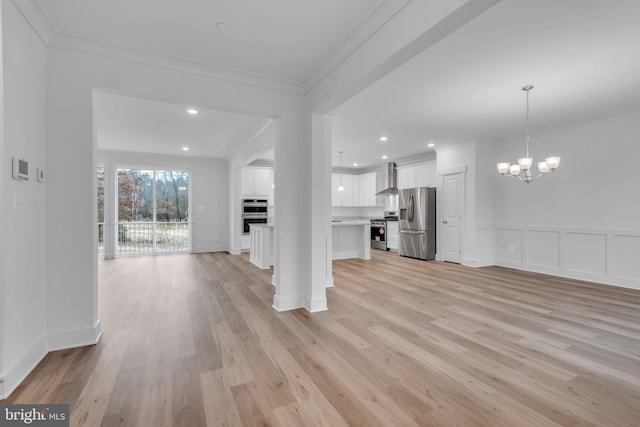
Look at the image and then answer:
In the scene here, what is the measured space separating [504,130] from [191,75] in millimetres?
5595

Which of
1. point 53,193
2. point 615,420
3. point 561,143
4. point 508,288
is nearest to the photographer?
point 615,420

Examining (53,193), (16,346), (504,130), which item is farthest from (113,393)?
(504,130)

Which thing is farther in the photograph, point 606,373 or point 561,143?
point 561,143

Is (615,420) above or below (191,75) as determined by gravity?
below

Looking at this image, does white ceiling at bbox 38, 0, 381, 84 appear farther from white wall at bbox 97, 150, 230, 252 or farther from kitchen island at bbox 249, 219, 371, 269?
white wall at bbox 97, 150, 230, 252

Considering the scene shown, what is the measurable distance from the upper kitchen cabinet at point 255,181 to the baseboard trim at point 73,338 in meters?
5.87

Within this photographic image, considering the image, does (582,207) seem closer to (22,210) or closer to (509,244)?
(509,244)

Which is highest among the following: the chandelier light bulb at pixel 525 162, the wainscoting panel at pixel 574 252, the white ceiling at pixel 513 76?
the white ceiling at pixel 513 76

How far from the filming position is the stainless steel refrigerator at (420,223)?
7180 mm

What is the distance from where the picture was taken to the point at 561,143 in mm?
5359

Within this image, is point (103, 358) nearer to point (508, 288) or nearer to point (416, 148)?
point (508, 288)

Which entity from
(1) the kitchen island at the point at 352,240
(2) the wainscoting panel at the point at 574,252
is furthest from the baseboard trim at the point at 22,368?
(2) the wainscoting panel at the point at 574,252

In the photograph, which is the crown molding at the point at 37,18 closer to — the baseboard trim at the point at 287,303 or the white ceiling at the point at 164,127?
the white ceiling at the point at 164,127

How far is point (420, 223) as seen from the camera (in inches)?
285
